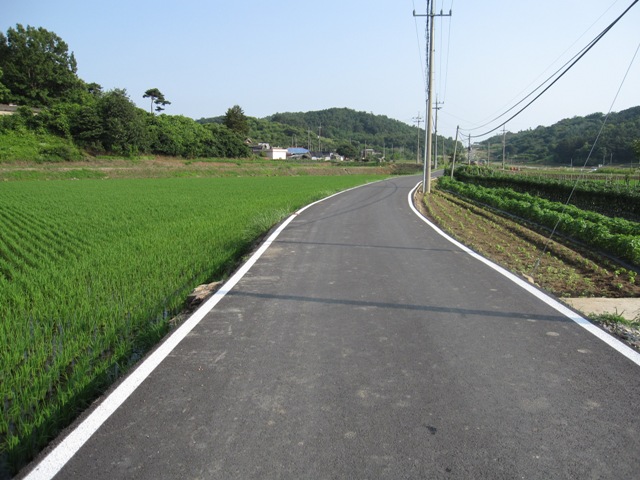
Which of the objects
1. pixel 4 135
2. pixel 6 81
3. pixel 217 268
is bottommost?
pixel 217 268

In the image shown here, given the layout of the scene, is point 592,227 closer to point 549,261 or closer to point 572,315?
point 549,261

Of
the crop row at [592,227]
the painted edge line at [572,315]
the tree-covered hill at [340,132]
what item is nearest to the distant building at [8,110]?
the crop row at [592,227]

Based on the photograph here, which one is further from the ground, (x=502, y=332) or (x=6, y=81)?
(x=6, y=81)

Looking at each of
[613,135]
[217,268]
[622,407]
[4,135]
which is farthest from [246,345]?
[613,135]

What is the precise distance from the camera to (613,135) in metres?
68.8

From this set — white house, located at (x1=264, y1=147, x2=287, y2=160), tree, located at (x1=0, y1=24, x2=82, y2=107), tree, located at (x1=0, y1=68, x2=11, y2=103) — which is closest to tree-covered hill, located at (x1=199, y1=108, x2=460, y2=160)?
white house, located at (x1=264, y1=147, x2=287, y2=160)

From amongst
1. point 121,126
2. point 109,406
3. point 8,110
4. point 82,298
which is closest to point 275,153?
point 121,126

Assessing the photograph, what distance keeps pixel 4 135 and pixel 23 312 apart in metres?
49.1

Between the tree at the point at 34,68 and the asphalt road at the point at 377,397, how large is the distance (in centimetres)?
6663

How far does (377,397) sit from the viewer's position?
3066 mm

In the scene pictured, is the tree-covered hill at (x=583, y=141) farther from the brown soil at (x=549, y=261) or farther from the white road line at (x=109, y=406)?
the white road line at (x=109, y=406)

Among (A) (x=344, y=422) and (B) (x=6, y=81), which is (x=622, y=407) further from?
(B) (x=6, y=81)

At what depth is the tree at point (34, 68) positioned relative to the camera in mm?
57894

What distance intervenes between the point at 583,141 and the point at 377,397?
3529 inches
